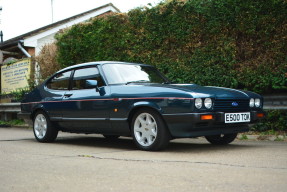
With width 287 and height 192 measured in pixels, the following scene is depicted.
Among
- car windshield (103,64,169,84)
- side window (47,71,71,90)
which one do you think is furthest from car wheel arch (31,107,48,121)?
car windshield (103,64,169,84)

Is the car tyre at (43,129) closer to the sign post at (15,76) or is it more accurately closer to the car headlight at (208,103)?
the car headlight at (208,103)

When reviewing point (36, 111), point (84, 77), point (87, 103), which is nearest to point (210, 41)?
point (84, 77)

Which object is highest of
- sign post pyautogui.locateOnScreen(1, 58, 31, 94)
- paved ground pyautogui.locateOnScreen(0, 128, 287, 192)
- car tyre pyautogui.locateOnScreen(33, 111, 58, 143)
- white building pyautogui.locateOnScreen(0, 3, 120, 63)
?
white building pyautogui.locateOnScreen(0, 3, 120, 63)

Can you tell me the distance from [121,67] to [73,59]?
5880mm

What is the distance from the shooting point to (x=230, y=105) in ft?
20.5

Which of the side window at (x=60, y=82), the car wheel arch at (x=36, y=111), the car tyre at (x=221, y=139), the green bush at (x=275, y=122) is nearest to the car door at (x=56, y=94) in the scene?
the side window at (x=60, y=82)

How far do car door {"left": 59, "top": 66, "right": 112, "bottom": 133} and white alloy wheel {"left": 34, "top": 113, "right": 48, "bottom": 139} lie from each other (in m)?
0.63

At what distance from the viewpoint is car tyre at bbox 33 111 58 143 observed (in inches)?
320

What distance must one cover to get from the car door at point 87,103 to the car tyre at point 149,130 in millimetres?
638

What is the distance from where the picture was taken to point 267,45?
8.56 m

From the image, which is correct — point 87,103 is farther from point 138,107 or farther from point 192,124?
point 192,124

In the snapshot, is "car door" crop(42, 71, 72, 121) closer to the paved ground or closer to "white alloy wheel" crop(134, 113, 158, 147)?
the paved ground

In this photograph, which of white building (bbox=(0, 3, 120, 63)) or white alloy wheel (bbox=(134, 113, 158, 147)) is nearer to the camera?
white alloy wheel (bbox=(134, 113, 158, 147))

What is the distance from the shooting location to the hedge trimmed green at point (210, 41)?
848cm
